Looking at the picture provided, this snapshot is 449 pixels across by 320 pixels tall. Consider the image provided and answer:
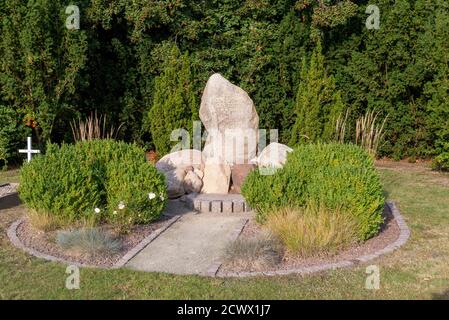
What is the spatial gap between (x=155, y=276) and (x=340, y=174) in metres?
2.62

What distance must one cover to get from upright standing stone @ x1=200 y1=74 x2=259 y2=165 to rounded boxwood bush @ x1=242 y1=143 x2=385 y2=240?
1.79 m

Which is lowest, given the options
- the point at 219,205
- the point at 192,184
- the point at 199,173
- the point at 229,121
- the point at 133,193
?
the point at 219,205

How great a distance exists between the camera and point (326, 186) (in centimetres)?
700

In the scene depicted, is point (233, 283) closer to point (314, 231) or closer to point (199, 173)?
point (314, 231)

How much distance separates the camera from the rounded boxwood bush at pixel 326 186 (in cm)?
684

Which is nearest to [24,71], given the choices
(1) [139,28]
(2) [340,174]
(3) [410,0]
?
(1) [139,28]

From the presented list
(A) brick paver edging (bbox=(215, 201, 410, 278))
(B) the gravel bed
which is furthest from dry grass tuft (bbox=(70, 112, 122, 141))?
(A) brick paver edging (bbox=(215, 201, 410, 278))

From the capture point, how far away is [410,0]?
12938mm

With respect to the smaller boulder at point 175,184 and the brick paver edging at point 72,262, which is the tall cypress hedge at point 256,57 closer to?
the smaller boulder at point 175,184

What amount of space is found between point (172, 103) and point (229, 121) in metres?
2.51

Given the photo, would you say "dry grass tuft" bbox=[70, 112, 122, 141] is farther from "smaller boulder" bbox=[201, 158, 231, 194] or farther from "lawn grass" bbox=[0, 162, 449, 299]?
"lawn grass" bbox=[0, 162, 449, 299]

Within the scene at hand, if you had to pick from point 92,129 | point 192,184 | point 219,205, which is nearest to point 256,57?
point 92,129

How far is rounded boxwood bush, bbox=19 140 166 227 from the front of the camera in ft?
23.4

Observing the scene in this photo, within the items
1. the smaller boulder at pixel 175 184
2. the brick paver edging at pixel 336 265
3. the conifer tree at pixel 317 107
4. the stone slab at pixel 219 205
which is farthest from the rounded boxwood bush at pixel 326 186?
the conifer tree at pixel 317 107
